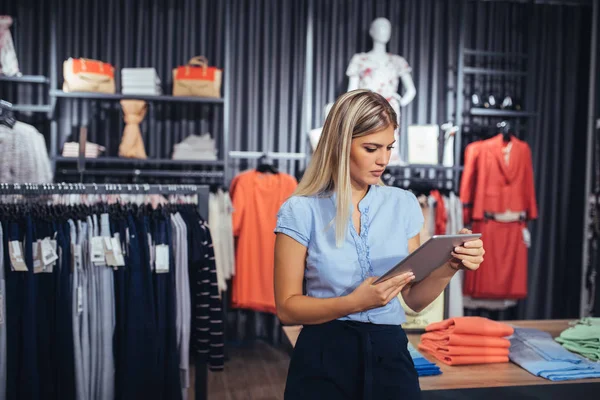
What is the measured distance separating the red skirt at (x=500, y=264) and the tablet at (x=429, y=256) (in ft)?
10.5

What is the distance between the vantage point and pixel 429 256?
51.6 inches

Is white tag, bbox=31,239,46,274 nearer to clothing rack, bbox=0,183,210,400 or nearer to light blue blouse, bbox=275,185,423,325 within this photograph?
clothing rack, bbox=0,183,210,400

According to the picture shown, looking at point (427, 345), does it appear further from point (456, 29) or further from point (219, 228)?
point (456, 29)

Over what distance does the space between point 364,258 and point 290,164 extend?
3.42 meters

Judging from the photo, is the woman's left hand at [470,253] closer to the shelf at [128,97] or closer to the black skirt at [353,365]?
the black skirt at [353,365]

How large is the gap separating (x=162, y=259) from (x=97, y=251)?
26 cm

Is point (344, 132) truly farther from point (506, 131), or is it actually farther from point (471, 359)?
point (506, 131)

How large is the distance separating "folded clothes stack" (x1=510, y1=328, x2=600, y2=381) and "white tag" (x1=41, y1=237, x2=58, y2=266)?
5.65 feet

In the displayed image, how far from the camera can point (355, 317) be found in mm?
1373

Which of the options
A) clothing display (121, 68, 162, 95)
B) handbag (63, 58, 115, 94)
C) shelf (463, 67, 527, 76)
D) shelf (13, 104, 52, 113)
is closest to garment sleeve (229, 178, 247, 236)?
clothing display (121, 68, 162, 95)

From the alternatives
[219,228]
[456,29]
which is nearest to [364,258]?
[219,228]

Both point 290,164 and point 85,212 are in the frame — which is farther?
point 290,164

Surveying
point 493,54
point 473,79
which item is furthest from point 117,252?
point 473,79

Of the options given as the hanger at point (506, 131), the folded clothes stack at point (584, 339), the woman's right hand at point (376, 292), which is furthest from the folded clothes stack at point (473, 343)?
the hanger at point (506, 131)
